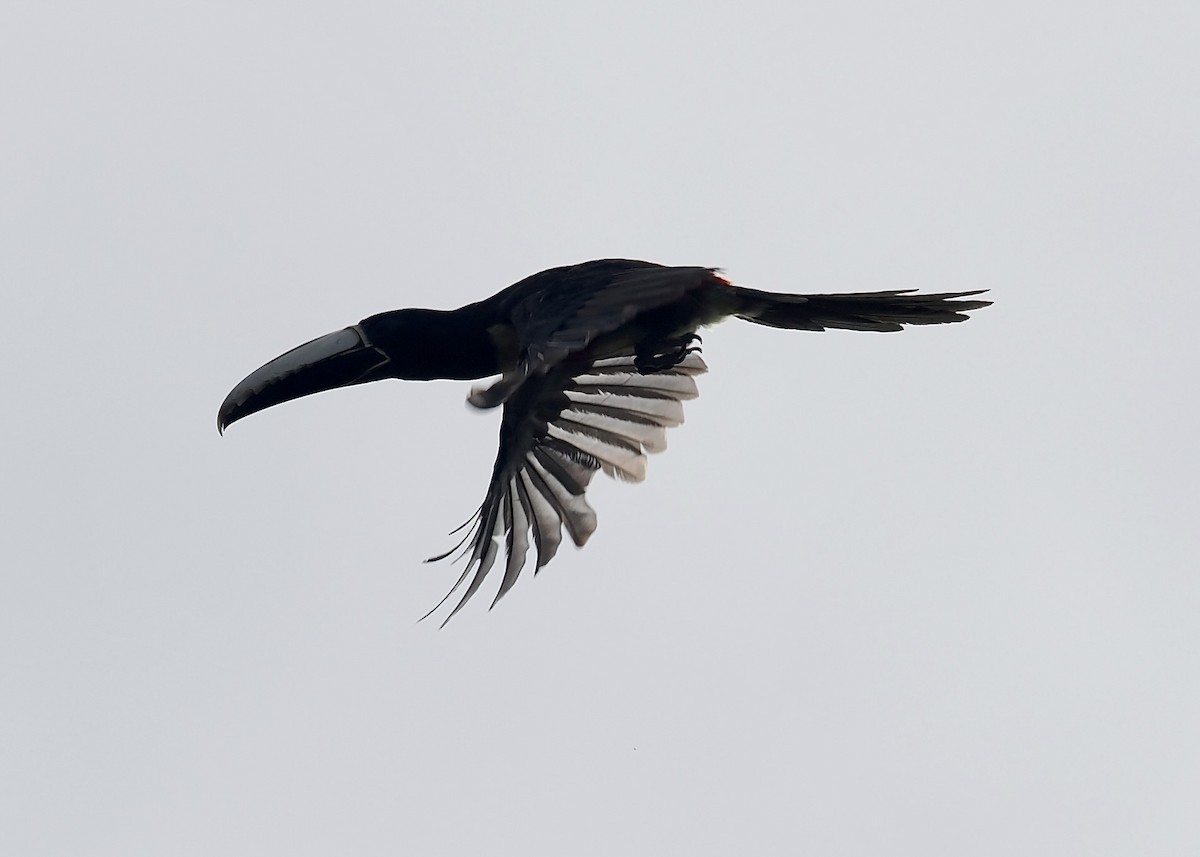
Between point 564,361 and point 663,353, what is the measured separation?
626mm

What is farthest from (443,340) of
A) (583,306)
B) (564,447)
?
(583,306)

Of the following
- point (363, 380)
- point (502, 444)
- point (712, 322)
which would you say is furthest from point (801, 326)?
point (363, 380)

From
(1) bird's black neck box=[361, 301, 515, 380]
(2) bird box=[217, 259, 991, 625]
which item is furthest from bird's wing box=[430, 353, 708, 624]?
(1) bird's black neck box=[361, 301, 515, 380]

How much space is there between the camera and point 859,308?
8.86m

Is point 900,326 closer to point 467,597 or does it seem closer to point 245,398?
point 467,597

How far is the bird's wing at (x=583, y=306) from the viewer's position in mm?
7625

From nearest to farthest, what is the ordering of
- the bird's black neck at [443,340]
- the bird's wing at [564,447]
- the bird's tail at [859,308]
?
the bird's wing at [564,447], the bird's tail at [859,308], the bird's black neck at [443,340]

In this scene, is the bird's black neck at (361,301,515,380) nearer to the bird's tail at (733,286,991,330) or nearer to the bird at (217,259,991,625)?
the bird at (217,259,991,625)

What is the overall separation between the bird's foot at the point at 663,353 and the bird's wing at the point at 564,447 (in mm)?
241

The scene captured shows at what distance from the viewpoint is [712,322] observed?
9.08 metres

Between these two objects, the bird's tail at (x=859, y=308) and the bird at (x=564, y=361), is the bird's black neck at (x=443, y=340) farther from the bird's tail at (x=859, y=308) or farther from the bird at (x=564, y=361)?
the bird's tail at (x=859, y=308)

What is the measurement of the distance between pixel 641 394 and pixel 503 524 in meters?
1.49

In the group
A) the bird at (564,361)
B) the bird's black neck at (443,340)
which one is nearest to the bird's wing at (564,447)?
the bird at (564,361)

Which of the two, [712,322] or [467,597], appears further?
[712,322]
